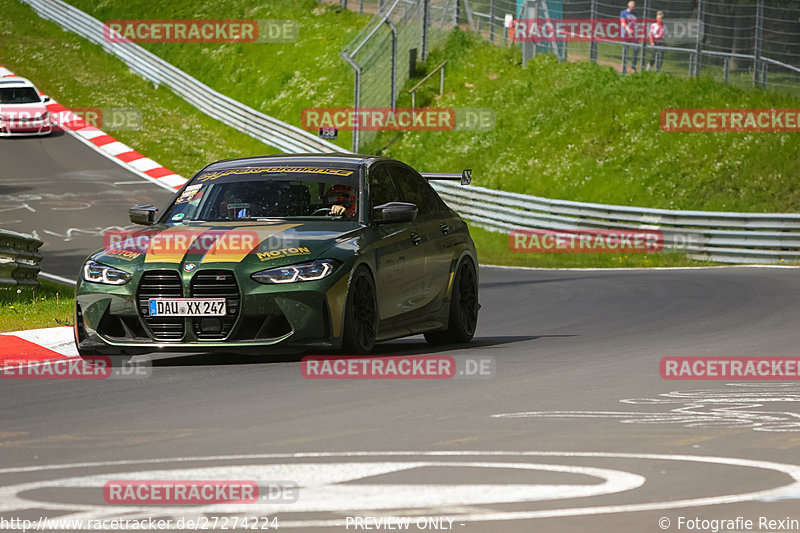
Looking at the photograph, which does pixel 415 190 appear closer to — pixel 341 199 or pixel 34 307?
pixel 341 199

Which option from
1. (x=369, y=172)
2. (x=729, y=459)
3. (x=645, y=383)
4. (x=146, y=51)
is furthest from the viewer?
(x=146, y=51)

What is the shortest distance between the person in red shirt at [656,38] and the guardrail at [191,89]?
8221mm

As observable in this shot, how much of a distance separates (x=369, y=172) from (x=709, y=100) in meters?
23.6

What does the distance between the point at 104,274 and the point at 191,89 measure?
1444 inches

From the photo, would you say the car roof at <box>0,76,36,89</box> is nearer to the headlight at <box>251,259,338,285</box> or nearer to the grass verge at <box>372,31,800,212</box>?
the grass verge at <box>372,31,800,212</box>

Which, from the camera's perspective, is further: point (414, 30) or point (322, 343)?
point (414, 30)

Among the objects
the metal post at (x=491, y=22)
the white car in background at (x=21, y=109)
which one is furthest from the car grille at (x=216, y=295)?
the metal post at (x=491, y=22)

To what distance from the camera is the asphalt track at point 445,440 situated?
5.51 m

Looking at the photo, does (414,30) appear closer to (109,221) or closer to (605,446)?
(109,221)

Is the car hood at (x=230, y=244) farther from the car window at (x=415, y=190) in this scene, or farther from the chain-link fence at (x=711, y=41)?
the chain-link fence at (x=711, y=41)

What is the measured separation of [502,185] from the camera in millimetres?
34812

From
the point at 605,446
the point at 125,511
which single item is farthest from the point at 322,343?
the point at 125,511

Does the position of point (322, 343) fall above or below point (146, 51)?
below

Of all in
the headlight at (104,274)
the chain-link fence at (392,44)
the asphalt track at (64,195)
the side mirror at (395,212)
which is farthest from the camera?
the chain-link fence at (392,44)
